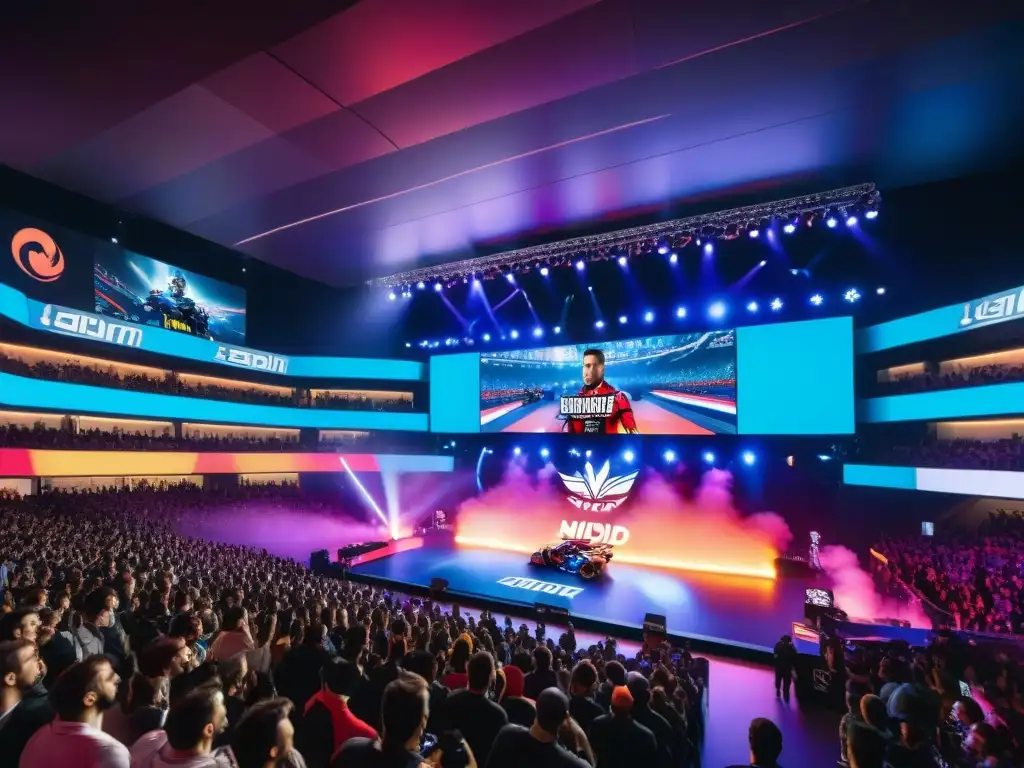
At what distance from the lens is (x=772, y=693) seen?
365 inches

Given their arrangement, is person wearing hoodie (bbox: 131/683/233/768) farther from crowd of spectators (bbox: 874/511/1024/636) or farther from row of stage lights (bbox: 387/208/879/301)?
row of stage lights (bbox: 387/208/879/301)

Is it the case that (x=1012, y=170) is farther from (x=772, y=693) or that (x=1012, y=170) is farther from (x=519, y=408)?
(x=519, y=408)

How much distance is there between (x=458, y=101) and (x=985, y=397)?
48.6 feet

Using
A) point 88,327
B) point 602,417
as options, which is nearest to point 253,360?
point 88,327

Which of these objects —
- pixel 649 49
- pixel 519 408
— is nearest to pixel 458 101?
pixel 649 49

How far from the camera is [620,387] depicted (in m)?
20.6

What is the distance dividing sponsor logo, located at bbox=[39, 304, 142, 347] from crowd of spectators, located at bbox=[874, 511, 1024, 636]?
27.0m

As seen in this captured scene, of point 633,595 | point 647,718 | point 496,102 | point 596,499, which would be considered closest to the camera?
point 647,718

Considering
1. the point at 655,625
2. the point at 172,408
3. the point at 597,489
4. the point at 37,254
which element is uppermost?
the point at 37,254

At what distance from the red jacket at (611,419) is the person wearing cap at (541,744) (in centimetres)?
1793

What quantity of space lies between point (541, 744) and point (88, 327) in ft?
75.2

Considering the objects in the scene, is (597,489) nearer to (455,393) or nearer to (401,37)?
(455,393)

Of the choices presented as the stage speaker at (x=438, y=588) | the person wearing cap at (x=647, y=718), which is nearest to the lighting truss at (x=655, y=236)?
the stage speaker at (x=438, y=588)

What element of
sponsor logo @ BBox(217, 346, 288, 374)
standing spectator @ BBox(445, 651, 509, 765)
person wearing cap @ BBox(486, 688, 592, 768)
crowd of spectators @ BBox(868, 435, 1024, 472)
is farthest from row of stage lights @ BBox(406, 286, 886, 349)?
person wearing cap @ BBox(486, 688, 592, 768)
